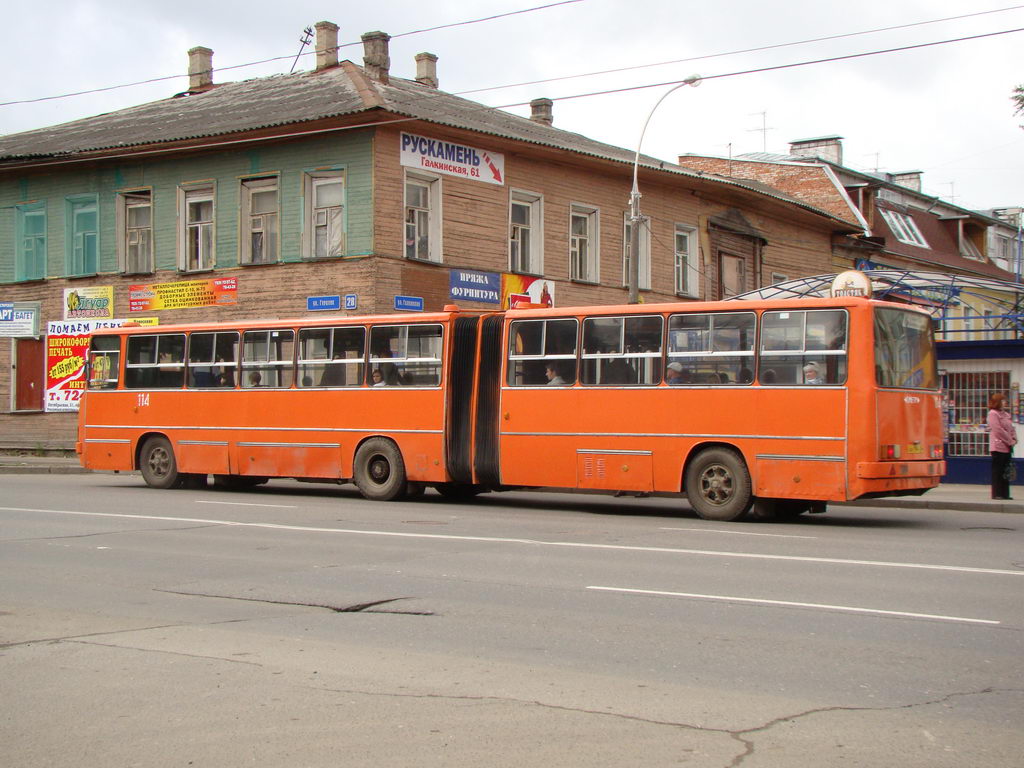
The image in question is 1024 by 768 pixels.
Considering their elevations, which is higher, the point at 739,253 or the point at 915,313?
the point at 739,253

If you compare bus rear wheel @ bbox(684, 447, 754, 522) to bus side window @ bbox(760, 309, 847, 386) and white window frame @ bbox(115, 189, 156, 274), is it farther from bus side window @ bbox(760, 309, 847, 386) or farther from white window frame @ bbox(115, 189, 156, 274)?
white window frame @ bbox(115, 189, 156, 274)

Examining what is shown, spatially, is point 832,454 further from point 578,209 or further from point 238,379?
point 578,209

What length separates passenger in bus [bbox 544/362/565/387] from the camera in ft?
56.0

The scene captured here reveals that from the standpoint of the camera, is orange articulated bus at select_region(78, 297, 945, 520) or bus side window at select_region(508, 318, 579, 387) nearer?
orange articulated bus at select_region(78, 297, 945, 520)

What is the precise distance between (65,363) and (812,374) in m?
23.5

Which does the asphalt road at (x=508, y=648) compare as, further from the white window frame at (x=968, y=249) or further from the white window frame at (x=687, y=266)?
the white window frame at (x=968, y=249)

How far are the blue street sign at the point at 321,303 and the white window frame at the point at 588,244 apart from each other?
7.44 m

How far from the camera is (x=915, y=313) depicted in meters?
15.6

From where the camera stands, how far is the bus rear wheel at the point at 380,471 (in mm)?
18422

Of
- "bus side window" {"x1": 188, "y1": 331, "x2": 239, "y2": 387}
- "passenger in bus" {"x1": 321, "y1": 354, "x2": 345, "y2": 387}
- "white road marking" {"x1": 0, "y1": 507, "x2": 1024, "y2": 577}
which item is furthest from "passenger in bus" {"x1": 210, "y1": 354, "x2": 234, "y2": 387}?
"white road marking" {"x1": 0, "y1": 507, "x2": 1024, "y2": 577}

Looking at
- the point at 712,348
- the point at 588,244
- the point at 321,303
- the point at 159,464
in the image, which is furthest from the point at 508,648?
the point at 588,244

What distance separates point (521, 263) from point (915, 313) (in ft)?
52.3

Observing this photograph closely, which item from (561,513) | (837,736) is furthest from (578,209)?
(837,736)

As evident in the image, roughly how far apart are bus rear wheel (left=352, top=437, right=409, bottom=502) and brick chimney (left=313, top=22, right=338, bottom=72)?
52.9 feet
